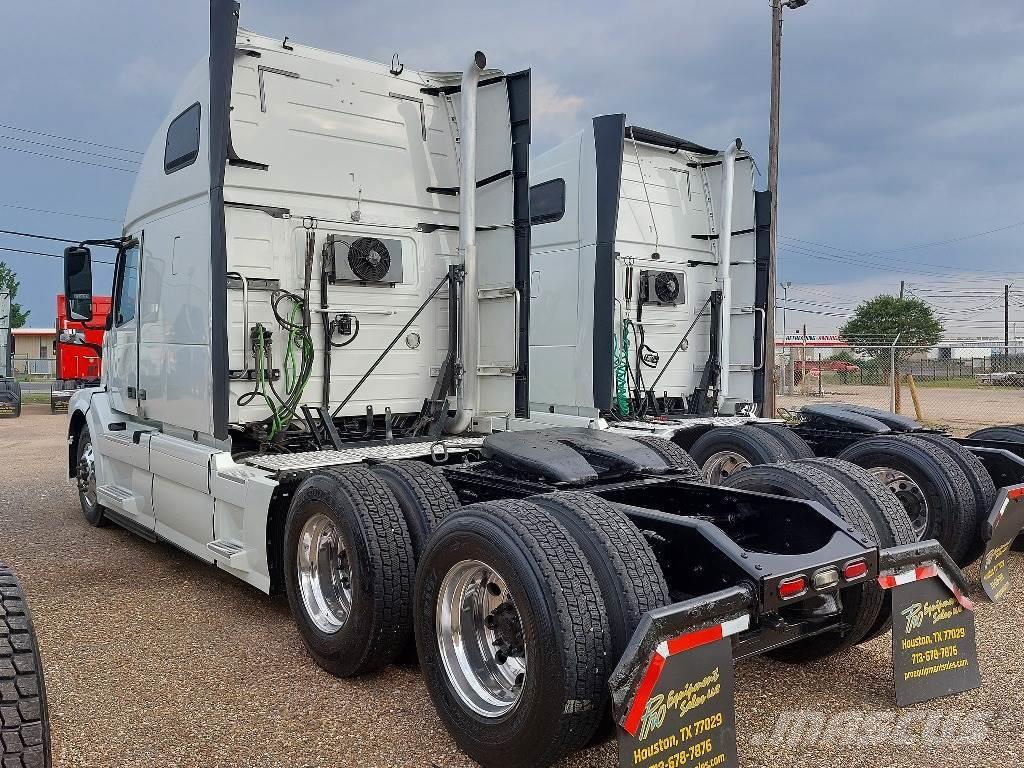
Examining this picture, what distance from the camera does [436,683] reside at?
3465 millimetres

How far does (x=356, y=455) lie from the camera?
5188 mm

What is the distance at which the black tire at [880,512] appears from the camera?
3.85 metres

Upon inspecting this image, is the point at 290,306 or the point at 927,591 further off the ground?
the point at 290,306

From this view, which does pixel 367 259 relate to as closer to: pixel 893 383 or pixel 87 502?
pixel 87 502

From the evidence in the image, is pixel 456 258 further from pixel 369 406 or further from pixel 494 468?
pixel 494 468

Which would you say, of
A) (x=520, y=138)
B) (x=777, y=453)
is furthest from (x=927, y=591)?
(x=520, y=138)

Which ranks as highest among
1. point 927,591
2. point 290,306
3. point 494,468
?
point 290,306

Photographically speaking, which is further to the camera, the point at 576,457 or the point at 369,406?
the point at 369,406

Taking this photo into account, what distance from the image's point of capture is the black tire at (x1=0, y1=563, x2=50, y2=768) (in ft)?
6.49

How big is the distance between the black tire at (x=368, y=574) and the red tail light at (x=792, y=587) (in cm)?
174

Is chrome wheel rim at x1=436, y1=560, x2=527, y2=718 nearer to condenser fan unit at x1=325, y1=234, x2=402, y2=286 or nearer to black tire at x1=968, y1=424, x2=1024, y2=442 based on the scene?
condenser fan unit at x1=325, y1=234, x2=402, y2=286

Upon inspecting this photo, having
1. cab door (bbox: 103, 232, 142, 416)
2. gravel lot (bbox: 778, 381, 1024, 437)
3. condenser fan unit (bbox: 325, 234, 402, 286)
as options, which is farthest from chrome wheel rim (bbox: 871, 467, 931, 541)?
gravel lot (bbox: 778, 381, 1024, 437)

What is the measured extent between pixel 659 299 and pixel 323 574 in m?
5.45

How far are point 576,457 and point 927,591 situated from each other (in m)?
1.60
